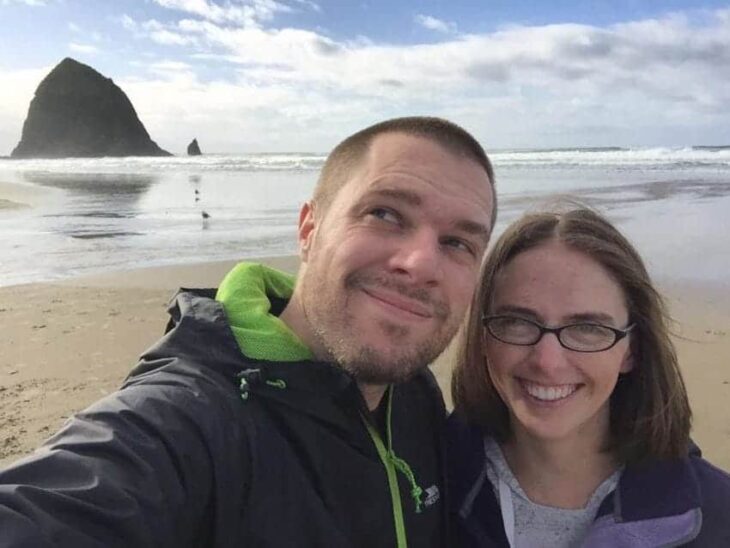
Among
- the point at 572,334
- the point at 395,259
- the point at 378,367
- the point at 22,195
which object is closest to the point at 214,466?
the point at 378,367

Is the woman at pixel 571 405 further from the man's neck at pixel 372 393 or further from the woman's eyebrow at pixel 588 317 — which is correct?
the man's neck at pixel 372 393

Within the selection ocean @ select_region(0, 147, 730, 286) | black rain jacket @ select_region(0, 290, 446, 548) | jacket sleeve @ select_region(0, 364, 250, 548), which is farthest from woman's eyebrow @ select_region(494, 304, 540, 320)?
jacket sleeve @ select_region(0, 364, 250, 548)

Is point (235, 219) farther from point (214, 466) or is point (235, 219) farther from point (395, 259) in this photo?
point (214, 466)

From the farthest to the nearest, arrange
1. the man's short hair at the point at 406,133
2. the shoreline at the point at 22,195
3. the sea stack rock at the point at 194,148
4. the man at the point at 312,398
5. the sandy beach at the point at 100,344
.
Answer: the sea stack rock at the point at 194,148 → the shoreline at the point at 22,195 → the sandy beach at the point at 100,344 → the man's short hair at the point at 406,133 → the man at the point at 312,398

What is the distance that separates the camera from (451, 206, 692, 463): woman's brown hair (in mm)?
2371

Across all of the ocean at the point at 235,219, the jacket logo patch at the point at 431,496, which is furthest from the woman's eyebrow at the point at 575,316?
the ocean at the point at 235,219

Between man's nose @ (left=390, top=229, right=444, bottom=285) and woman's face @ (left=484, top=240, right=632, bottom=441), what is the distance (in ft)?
1.19

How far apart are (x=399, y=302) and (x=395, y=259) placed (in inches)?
6.0

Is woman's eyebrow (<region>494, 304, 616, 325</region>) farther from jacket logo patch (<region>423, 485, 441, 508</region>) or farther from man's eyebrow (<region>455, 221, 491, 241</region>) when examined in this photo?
jacket logo patch (<region>423, 485, 441, 508</region>)

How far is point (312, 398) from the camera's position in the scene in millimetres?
1993

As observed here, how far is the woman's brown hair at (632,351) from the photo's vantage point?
2.37 m

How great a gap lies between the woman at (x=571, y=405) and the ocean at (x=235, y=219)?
875mm

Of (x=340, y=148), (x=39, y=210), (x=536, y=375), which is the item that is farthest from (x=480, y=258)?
(x=39, y=210)

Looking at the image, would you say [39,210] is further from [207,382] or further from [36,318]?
[207,382]
